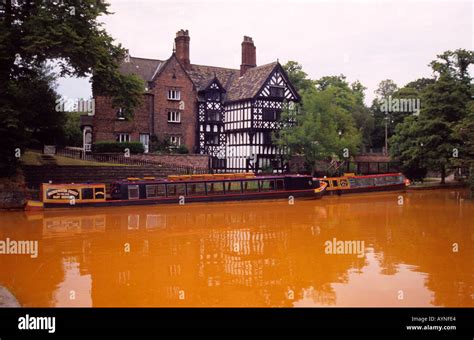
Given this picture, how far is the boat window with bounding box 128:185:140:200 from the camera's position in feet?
88.5

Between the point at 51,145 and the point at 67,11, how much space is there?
587 inches

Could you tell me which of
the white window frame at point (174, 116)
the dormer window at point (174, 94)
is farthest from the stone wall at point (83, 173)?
the dormer window at point (174, 94)

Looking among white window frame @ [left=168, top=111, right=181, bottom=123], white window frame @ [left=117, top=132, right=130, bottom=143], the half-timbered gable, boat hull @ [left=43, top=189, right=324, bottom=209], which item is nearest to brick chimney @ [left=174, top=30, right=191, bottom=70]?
white window frame @ [left=168, top=111, right=181, bottom=123]

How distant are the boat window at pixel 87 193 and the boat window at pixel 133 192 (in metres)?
2.03

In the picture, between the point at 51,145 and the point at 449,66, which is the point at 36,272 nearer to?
the point at 51,145

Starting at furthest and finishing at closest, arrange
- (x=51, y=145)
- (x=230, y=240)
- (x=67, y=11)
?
(x=51, y=145) < (x=67, y=11) < (x=230, y=240)

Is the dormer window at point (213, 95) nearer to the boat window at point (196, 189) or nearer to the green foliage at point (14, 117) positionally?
the boat window at point (196, 189)

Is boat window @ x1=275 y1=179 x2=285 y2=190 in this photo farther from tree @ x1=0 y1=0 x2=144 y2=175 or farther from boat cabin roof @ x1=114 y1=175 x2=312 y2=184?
tree @ x1=0 y1=0 x2=144 y2=175

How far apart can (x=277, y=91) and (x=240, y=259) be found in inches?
1215

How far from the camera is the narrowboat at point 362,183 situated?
3541 centimetres

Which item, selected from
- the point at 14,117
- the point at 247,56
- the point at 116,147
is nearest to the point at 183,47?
the point at 247,56

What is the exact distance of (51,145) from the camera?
37.4 m

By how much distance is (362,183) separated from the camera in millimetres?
36688
